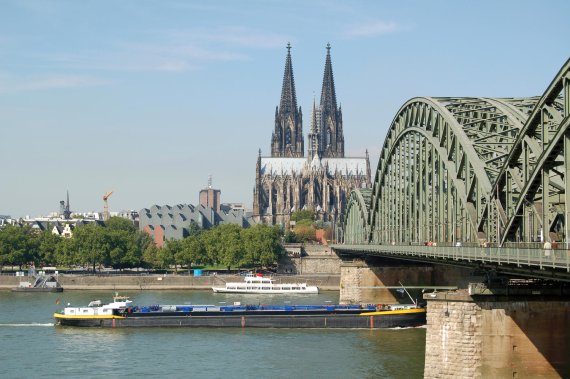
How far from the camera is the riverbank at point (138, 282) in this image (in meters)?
110

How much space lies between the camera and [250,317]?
229ft

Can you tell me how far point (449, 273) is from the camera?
83.8 metres

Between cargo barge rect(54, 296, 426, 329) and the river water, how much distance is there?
48.2 inches

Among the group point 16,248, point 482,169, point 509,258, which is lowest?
point 509,258

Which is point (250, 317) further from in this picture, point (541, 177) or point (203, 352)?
point (541, 177)

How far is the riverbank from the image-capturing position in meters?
110

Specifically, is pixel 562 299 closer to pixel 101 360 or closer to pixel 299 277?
pixel 101 360

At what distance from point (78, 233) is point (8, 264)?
34.7 ft

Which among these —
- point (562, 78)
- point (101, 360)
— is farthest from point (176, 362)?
point (562, 78)

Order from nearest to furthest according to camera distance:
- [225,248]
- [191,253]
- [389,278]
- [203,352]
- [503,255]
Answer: [503,255] < [203,352] < [389,278] < [191,253] < [225,248]

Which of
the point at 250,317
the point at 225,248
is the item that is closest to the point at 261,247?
the point at 225,248

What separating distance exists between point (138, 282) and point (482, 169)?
69.7 metres

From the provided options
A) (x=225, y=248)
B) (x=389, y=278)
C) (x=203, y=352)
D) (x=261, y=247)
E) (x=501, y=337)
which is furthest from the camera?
(x=225, y=248)

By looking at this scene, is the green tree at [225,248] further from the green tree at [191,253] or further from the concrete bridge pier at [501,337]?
the concrete bridge pier at [501,337]
